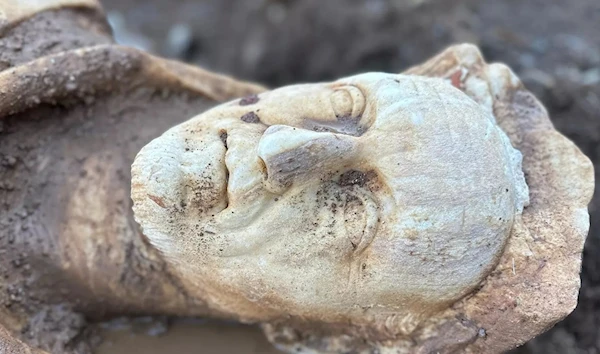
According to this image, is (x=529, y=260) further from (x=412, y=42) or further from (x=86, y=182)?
(x=412, y=42)

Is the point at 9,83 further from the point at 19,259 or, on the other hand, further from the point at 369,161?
the point at 369,161

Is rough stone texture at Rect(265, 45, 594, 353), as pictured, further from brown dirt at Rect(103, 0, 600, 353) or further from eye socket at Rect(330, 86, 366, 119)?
brown dirt at Rect(103, 0, 600, 353)

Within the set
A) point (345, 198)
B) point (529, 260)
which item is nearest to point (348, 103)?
point (345, 198)

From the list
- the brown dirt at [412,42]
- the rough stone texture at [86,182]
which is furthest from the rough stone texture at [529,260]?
the brown dirt at [412,42]

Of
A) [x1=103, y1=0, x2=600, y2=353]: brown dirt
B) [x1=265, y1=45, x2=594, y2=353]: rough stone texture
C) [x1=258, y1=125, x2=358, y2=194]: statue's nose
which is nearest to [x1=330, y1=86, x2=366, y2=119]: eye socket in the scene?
[x1=258, y1=125, x2=358, y2=194]: statue's nose

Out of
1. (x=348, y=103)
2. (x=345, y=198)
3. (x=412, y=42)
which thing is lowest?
(x=412, y=42)

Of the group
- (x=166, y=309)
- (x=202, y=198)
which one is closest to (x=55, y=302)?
(x=166, y=309)

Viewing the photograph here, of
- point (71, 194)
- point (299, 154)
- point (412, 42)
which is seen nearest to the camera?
point (299, 154)
